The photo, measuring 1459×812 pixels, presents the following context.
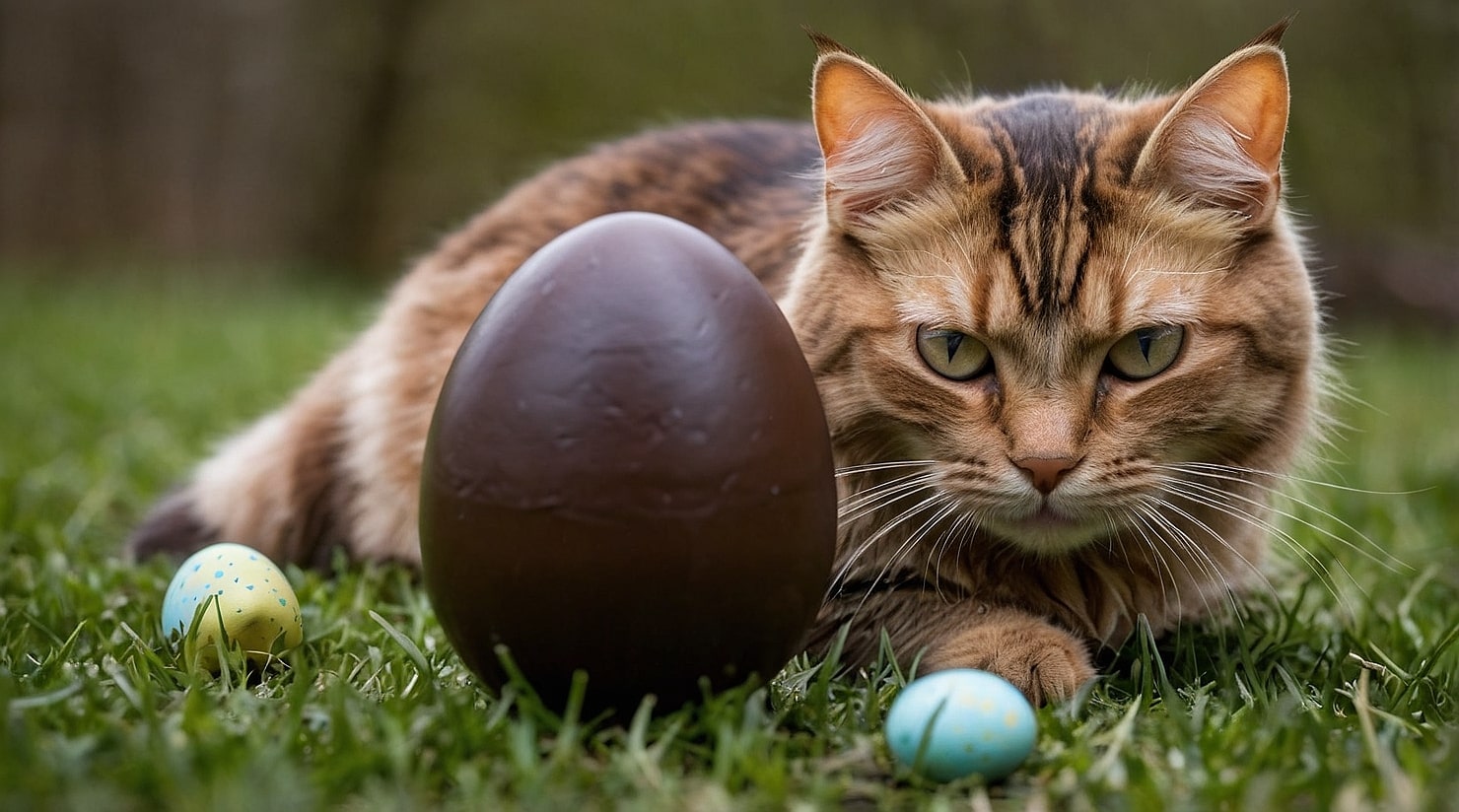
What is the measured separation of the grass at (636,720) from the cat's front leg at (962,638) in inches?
2.7

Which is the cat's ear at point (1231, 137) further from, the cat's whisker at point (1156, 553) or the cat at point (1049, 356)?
the cat's whisker at point (1156, 553)

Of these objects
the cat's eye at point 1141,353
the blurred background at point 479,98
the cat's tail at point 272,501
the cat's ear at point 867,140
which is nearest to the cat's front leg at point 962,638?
the cat's eye at point 1141,353

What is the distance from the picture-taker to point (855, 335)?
7.75 feet

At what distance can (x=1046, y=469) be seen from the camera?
206cm

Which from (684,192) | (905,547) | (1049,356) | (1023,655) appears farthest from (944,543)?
(684,192)

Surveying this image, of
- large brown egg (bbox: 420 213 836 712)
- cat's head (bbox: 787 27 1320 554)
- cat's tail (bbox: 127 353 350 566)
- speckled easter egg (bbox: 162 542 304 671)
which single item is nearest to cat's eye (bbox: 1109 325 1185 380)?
cat's head (bbox: 787 27 1320 554)

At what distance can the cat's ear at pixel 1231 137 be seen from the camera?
222 centimetres

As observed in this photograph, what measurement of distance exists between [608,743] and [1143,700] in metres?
0.86

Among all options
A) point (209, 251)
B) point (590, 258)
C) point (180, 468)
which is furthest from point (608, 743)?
point (209, 251)

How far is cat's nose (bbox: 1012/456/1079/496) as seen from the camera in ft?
6.76

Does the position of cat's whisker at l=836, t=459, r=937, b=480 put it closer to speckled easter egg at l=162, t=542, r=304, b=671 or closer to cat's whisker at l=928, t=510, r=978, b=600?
cat's whisker at l=928, t=510, r=978, b=600

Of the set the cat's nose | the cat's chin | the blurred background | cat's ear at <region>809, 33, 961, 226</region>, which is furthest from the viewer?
the blurred background

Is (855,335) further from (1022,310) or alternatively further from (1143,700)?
(1143,700)

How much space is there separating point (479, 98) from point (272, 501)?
905cm
